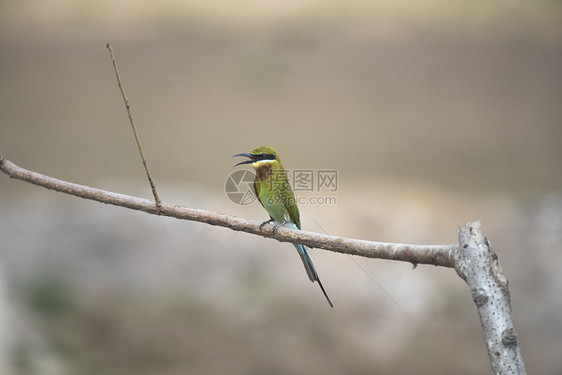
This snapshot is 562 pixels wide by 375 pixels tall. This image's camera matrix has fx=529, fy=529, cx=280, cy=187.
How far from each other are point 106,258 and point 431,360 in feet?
6.53

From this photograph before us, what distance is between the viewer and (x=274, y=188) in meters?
1.82

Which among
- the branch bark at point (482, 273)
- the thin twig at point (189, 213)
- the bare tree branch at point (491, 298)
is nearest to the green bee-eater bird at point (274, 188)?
the thin twig at point (189, 213)

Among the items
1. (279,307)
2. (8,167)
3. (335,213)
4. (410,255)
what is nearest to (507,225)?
(335,213)

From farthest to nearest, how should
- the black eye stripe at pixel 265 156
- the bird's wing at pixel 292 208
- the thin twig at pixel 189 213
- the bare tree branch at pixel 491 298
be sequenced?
the bird's wing at pixel 292 208
the black eye stripe at pixel 265 156
the thin twig at pixel 189 213
the bare tree branch at pixel 491 298

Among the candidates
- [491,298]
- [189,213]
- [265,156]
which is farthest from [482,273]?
[265,156]

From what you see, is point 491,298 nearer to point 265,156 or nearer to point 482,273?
point 482,273

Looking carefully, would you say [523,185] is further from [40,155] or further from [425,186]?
[40,155]

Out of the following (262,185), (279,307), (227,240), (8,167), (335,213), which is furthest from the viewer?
(335,213)

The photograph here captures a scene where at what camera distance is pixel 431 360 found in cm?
293

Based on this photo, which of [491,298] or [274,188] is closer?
[491,298]

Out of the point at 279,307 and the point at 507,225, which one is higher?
the point at 507,225

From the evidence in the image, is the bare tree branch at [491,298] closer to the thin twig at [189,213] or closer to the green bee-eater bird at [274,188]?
the thin twig at [189,213]

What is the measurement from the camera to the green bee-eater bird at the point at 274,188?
173 centimetres

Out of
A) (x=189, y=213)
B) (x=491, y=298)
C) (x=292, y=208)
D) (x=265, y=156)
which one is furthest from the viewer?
(x=292, y=208)
